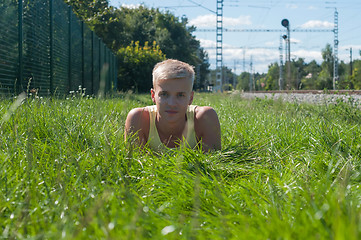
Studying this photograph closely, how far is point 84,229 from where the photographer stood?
131 centimetres

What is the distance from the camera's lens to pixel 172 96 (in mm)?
3062

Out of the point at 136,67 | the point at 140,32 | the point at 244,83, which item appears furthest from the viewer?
the point at 244,83

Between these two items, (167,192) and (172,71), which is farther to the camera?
(172,71)

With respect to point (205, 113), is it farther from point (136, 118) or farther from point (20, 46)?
point (20, 46)

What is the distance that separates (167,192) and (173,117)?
119 cm

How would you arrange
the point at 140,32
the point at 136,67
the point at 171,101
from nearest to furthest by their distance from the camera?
the point at 171,101 < the point at 136,67 < the point at 140,32

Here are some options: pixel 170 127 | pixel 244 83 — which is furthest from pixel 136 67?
pixel 244 83

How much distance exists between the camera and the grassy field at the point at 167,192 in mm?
1240

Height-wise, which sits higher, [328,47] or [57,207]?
[328,47]

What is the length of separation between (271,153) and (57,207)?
5.63 ft

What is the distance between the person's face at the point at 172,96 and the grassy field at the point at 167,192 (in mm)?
546

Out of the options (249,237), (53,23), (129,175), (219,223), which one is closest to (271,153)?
(129,175)

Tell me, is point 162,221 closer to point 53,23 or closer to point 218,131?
point 218,131

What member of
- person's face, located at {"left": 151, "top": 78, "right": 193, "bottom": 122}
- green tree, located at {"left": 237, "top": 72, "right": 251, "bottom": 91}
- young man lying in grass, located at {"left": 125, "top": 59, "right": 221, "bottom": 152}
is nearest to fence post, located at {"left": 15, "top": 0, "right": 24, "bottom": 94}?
young man lying in grass, located at {"left": 125, "top": 59, "right": 221, "bottom": 152}
